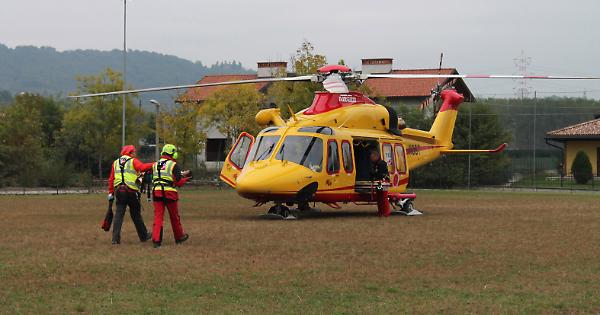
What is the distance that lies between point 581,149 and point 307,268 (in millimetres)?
47692

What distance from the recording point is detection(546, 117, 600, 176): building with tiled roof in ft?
180

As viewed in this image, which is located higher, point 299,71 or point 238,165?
point 299,71

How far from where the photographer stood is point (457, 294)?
9953mm

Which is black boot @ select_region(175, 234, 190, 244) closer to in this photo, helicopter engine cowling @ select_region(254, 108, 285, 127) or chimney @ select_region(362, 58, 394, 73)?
helicopter engine cowling @ select_region(254, 108, 285, 127)

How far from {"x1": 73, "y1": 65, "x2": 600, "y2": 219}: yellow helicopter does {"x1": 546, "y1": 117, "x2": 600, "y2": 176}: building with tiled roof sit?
32997 mm

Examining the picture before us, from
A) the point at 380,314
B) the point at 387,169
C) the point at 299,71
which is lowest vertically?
the point at 380,314

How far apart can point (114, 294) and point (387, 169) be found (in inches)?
526

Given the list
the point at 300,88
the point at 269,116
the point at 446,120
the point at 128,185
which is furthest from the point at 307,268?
the point at 300,88

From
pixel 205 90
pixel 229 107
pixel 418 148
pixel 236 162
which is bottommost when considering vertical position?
pixel 236 162

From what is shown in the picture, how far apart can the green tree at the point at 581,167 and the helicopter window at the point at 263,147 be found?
3338cm

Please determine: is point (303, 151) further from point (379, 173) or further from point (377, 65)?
point (377, 65)

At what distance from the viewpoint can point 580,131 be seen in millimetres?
55656

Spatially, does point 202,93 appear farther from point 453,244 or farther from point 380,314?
point 380,314

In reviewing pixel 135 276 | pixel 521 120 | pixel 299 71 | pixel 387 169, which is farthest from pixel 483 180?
pixel 135 276
